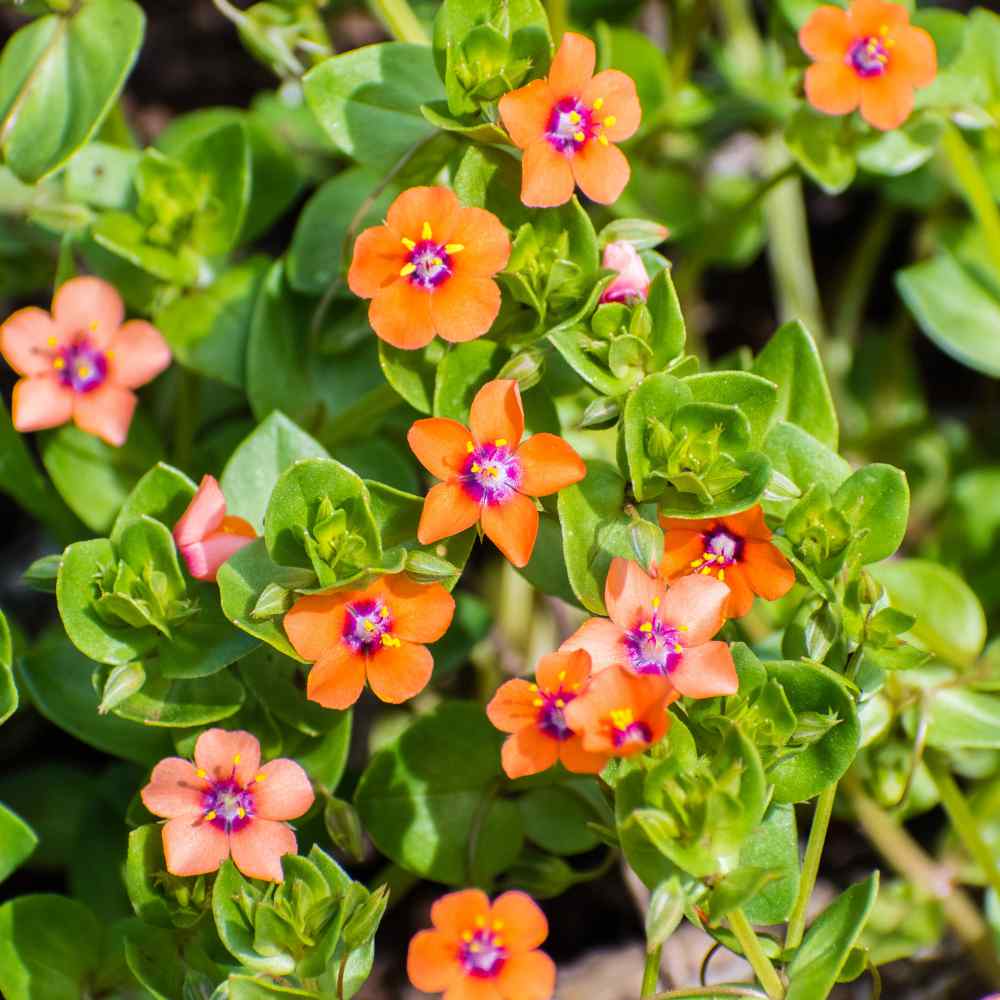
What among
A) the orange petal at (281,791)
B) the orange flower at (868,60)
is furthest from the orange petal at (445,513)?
the orange flower at (868,60)

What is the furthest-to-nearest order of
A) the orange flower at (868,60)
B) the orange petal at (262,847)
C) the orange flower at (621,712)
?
the orange flower at (868,60)
the orange petal at (262,847)
the orange flower at (621,712)

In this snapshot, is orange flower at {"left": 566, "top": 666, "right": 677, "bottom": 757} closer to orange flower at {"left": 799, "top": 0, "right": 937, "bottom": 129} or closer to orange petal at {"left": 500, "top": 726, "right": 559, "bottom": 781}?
orange petal at {"left": 500, "top": 726, "right": 559, "bottom": 781}

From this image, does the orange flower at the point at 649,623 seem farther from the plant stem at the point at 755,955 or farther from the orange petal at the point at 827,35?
the orange petal at the point at 827,35

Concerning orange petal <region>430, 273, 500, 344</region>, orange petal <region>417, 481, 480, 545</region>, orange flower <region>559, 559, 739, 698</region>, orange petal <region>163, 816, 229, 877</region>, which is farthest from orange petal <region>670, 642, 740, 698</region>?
orange petal <region>163, 816, 229, 877</region>

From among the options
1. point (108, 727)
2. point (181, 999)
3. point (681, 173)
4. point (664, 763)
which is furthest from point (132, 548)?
point (681, 173)

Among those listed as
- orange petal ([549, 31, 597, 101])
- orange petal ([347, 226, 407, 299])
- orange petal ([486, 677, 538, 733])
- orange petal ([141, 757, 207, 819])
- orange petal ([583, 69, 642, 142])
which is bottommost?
orange petal ([141, 757, 207, 819])

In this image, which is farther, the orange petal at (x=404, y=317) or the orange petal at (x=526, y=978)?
the orange petal at (x=404, y=317)

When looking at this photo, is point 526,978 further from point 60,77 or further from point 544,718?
point 60,77
